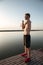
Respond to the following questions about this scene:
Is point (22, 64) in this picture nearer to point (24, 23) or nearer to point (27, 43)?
point (27, 43)

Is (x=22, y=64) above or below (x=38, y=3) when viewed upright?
below

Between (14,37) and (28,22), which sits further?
(14,37)

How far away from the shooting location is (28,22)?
78.2 inches

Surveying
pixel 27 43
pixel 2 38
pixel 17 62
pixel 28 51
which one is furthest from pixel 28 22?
pixel 2 38

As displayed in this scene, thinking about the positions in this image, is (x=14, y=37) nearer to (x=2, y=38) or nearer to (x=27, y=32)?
(x=2, y=38)

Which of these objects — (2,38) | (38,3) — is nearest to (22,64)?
(38,3)

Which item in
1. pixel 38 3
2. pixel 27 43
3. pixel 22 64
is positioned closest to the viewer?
pixel 22 64

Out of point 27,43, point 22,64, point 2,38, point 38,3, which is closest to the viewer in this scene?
point 22,64

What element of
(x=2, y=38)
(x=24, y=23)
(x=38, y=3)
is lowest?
(x=2, y=38)

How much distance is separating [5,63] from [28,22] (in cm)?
69

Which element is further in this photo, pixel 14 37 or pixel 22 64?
pixel 14 37

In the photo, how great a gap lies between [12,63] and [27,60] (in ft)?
0.75

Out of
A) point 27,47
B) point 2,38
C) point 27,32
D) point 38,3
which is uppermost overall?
point 38,3

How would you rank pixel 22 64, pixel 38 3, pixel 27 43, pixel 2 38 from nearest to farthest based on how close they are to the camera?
pixel 22 64 → pixel 27 43 → pixel 38 3 → pixel 2 38
